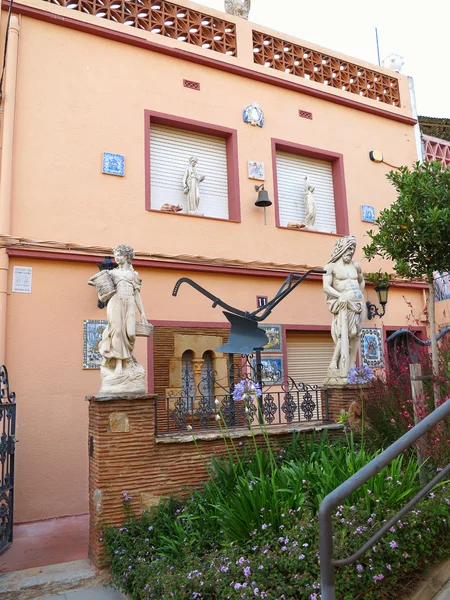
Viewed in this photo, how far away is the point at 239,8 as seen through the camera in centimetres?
1084

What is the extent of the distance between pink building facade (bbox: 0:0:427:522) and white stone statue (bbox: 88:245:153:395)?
8.16 ft

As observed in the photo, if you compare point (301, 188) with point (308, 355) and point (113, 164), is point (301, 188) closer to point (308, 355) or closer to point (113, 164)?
point (308, 355)

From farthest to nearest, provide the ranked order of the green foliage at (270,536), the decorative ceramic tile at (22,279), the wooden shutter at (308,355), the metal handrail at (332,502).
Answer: the wooden shutter at (308,355)
the decorative ceramic tile at (22,279)
the green foliage at (270,536)
the metal handrail at (332,502)

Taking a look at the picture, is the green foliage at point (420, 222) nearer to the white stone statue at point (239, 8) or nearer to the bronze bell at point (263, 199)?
the bronze bell at point (263, 199)

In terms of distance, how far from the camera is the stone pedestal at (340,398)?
6.43 meters

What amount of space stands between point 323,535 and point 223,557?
175 cm

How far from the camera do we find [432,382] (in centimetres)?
548

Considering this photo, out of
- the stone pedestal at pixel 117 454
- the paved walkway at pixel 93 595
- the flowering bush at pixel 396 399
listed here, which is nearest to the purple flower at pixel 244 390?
the stone pedestal at pixel 117 454

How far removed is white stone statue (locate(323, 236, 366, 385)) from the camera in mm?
7020

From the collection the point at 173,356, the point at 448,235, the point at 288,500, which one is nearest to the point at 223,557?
the point at 288,500

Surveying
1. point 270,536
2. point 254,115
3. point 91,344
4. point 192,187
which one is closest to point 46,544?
point 91,344

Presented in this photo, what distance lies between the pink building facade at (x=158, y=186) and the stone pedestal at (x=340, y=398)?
2.84 meters

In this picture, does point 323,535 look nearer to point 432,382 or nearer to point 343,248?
point 432,382

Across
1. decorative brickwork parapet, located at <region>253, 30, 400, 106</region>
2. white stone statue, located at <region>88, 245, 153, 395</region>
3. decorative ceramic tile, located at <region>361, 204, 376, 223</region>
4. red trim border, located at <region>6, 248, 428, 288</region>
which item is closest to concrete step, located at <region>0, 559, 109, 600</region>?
white stone statue, located at <region>88, 245, 153, 395</region>
